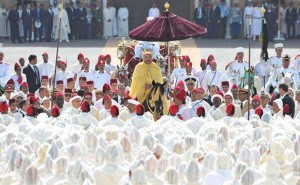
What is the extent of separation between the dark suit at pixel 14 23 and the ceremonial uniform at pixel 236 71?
15.1 m

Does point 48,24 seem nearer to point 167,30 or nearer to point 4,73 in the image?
point 4,73

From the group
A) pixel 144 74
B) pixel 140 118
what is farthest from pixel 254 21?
pixel 140 118

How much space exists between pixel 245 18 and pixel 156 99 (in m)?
18.9

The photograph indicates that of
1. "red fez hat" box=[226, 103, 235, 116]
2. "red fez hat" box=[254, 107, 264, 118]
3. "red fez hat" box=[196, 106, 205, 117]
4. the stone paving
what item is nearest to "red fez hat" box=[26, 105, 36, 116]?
"red fez hat" box=[196, 106, 205, 117]

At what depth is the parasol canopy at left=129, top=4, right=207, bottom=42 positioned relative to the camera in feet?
66.7

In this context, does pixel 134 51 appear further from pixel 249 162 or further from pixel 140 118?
pixel 249 162

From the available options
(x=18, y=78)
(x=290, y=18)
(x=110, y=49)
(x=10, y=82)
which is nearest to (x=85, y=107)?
(x=10, y=82)

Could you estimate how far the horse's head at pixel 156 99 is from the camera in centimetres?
1961

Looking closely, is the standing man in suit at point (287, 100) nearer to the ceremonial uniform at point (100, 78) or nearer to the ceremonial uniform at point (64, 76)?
the ceremonial uniform at point (100, 78)

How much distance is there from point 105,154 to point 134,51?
11.5 metres

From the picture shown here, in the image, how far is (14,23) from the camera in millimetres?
37438

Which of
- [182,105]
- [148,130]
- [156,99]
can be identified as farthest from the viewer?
[156,99]

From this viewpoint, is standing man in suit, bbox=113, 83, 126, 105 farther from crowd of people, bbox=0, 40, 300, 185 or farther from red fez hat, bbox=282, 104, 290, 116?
red fez hat, bbox=282, 104, 290, 116

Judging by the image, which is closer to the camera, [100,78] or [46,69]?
[100,78]
